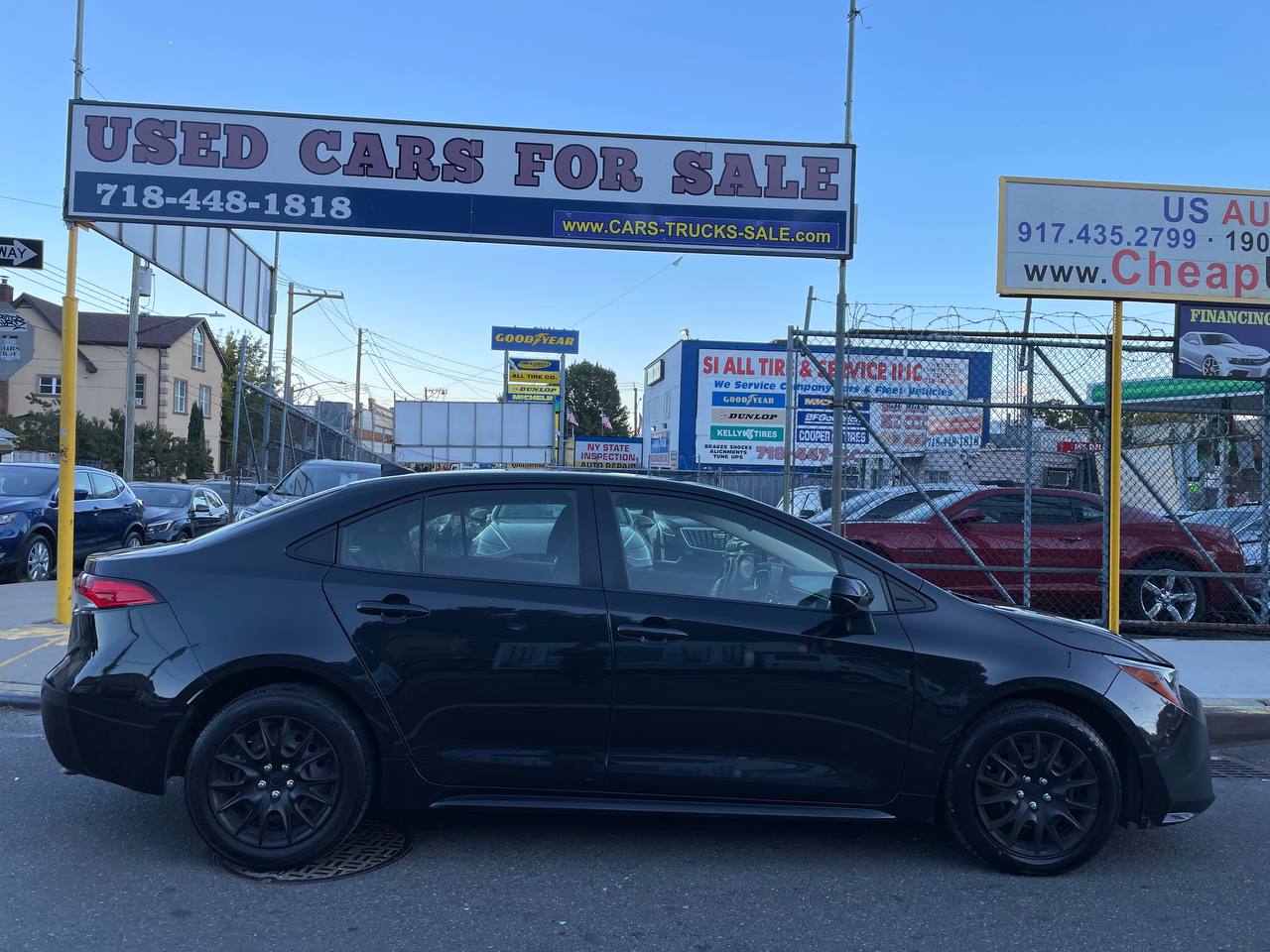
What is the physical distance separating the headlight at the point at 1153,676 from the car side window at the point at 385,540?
2890 millimetres

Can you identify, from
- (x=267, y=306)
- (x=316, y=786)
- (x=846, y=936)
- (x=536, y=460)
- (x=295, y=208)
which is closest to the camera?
(x=846, y=936)

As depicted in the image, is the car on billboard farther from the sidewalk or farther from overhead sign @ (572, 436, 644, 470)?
overhead sign @ (572, 436, 644, 470)

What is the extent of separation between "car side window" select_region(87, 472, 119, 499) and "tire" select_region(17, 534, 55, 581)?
3.98 feet

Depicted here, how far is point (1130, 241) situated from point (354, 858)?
7912mm

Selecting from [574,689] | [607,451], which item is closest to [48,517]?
[574,689]

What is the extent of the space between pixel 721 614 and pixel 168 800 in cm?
283

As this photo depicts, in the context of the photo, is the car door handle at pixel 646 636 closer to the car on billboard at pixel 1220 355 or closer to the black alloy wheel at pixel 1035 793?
the black alloy wheel at pixel 1035 793

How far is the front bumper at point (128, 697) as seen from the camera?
4.11 meters

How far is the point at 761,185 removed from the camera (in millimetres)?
9148

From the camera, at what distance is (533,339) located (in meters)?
52.7

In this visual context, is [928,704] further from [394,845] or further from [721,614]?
[394,845]

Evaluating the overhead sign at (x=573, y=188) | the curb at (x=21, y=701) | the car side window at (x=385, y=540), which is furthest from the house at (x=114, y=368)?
the car side window at (x=385, y=540)

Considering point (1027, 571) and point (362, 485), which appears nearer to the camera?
point (362, 485)

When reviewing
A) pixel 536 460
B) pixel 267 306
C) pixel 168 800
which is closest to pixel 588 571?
pixel 168 800
